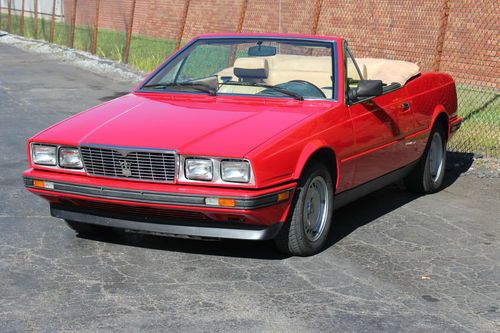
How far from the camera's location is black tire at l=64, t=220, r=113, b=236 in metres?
6.70

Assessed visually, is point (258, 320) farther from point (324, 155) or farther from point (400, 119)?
point (400, 119)

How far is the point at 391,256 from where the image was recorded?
640 cm

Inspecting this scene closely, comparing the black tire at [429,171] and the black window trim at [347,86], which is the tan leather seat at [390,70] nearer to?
the black window trim at [347,86]

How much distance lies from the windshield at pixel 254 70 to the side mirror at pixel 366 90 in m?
0.17

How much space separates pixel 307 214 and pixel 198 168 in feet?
3.18

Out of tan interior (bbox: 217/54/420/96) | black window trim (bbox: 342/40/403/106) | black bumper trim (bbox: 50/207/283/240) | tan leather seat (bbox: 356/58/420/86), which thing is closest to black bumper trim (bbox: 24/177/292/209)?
black bumper trim (bbox: 50/207/283/240)

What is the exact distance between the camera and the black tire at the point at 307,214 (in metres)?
6.06

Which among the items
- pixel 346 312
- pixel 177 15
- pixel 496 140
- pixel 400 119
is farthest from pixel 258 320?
pixel 177 15

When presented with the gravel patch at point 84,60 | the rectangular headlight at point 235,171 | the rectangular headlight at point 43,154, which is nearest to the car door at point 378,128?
the rectangular headlight at point 235,171

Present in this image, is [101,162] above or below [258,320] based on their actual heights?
above

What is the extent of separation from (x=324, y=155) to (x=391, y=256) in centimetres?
84

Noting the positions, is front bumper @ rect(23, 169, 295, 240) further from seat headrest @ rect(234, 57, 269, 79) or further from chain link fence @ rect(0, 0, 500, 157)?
chain link fence @ rect(0, 0, 500, 157)

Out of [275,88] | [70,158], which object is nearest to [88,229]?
[70,158]

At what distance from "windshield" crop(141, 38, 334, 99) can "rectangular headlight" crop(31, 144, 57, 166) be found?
1.33 metres
